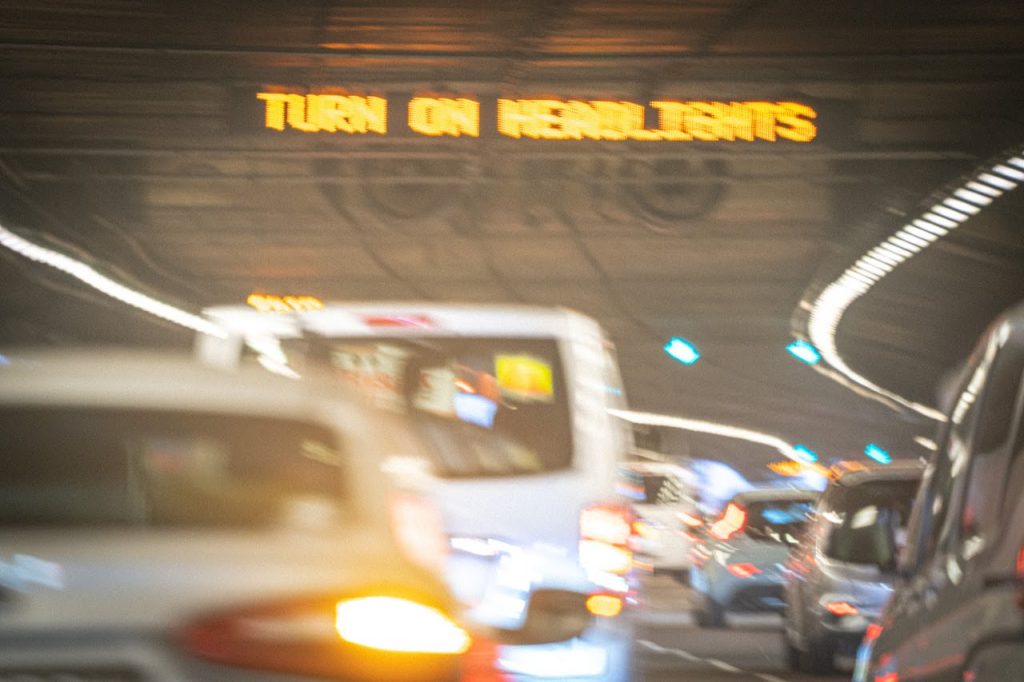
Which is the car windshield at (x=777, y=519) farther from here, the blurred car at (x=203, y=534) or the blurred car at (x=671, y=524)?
the blurred car at (x=203, y=534)

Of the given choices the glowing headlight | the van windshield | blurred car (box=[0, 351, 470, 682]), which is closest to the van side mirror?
the van windshield

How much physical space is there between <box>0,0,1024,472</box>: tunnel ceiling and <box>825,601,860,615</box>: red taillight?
34.7ft

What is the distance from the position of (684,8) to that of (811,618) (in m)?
10.9

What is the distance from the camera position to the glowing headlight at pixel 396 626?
5.11m

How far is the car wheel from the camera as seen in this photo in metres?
17.5

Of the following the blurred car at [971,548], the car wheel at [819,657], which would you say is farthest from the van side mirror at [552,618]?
the car wheel at [819,657]

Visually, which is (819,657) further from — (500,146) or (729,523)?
(500,146)

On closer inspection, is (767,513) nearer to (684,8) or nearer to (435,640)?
(684,8)

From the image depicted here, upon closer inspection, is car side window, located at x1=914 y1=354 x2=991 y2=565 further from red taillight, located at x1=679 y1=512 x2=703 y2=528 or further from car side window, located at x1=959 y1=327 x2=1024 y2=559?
red taillight, located at x1=679 y1=512 x2=703 y2=528

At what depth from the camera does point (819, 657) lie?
17656mm

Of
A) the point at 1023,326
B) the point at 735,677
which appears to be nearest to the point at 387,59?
the point at 735,677

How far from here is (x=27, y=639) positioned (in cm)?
499

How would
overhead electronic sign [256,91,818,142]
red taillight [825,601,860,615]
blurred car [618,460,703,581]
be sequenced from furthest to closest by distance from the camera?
blurred car [618,460,703,581] < overhead electronic sign [256,91,818,142] < red taillight [825,601,860,615]

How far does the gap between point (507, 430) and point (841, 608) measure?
23.0 ft
